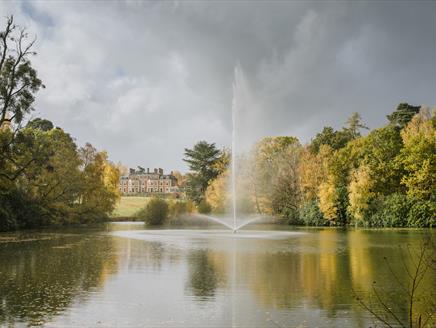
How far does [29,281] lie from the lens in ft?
45.5

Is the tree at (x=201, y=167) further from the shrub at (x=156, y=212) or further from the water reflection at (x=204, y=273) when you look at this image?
the water reflection at (x=204, y=273)

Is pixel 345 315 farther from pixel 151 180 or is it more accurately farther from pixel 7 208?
pixel 151 180

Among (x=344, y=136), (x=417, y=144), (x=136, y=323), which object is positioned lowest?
(x=136, y=323)

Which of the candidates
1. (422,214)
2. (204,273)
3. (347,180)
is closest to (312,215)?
(347,180)

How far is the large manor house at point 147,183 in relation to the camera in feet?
537

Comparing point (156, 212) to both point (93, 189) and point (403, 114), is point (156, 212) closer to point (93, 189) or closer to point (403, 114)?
point (93, 189)

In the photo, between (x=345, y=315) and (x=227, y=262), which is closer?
(x=345, y=315)

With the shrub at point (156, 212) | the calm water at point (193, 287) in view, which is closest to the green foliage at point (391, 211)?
the shrub at point (156, 212)

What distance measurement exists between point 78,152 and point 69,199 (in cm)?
713

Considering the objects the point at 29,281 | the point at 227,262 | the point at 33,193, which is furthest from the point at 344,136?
the point at 29,281

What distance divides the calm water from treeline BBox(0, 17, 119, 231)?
48.6ft

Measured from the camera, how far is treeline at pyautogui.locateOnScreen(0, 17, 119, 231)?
33438 mm

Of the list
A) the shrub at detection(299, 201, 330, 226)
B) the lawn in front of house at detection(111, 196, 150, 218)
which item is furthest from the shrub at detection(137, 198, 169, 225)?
the shrub at detection(299, 201, 330, 226)

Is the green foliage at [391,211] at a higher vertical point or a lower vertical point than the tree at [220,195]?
lower
